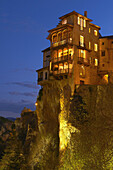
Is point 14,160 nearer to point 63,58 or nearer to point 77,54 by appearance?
point 63,58

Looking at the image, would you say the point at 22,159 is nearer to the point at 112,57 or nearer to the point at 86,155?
the point at 86,155

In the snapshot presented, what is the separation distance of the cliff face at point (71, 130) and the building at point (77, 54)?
2.88 m

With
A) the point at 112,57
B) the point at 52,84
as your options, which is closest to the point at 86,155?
the point at 52,84

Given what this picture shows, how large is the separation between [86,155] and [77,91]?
62.7ft

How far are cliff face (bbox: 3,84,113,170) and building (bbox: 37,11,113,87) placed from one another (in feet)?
9.43

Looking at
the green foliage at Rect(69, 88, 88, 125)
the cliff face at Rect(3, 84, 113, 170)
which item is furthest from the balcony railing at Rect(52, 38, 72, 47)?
the green foliage at Rect(69, 88, 88, 125)

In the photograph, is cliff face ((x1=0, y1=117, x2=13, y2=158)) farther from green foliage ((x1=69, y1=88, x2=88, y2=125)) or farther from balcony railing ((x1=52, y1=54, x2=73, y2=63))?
green foliage ((x1=69, y1=88, x2=88, y2=125))

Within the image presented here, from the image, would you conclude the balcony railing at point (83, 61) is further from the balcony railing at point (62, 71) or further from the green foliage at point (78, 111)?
the green foliage at point (78, 111)

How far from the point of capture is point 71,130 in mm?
42625

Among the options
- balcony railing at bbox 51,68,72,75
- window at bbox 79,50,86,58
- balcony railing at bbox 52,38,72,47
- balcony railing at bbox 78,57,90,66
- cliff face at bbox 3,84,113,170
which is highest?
balcony railing at bbox 52,38,72,47

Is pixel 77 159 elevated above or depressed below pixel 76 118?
below

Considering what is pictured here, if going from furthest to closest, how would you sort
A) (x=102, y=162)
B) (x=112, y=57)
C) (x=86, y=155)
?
(x=112, y=57), (x=86, y=155), (x=102, y=162)

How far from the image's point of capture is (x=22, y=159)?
51625 millimetres

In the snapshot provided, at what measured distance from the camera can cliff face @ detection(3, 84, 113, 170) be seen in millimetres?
29031
